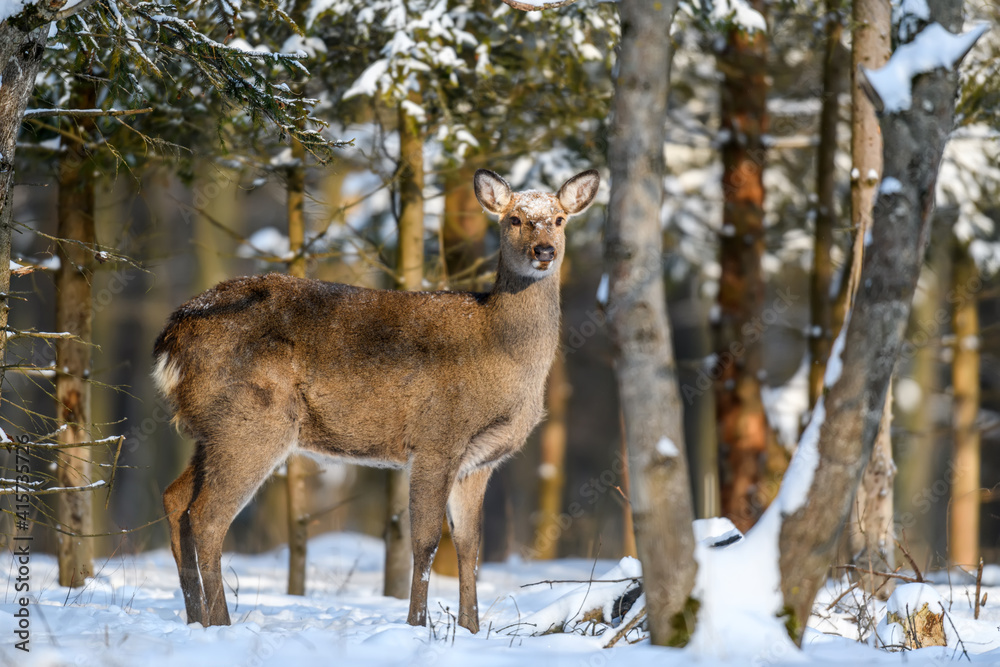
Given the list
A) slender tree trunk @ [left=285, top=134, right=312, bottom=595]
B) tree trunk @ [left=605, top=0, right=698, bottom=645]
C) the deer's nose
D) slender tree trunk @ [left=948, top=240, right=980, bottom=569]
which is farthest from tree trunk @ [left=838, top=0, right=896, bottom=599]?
slender tree trunk @ [left=948, top=240, right=980, bottom=569]

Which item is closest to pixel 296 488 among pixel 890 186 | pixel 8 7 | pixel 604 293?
pixel 8 7

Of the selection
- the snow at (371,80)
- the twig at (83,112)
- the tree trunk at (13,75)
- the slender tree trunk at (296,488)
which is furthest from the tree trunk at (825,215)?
the tree trunk at (13,75)

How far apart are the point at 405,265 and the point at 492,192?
63.3 inches

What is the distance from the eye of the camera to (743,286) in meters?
10.8

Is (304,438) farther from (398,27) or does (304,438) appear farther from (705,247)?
(705,247)

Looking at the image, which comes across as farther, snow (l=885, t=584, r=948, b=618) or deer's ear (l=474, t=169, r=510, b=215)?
deer's ear (l=474, t=169, r=510, b=215)

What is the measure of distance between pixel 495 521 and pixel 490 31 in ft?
59.8

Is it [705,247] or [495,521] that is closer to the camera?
[705,247]

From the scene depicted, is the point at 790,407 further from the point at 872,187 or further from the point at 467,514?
the point at 467,514

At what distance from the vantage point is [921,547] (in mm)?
15945

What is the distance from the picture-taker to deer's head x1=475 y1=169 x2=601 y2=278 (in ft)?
21.1

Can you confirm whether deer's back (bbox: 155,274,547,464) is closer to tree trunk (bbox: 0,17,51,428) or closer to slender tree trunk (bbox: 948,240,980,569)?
tree trunk (bbox: 0,17,51,428)

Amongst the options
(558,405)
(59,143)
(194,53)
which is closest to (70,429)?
(59,143)

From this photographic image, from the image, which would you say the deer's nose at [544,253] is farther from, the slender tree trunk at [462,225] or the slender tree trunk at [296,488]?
the slender tree trunk at [296,488]
